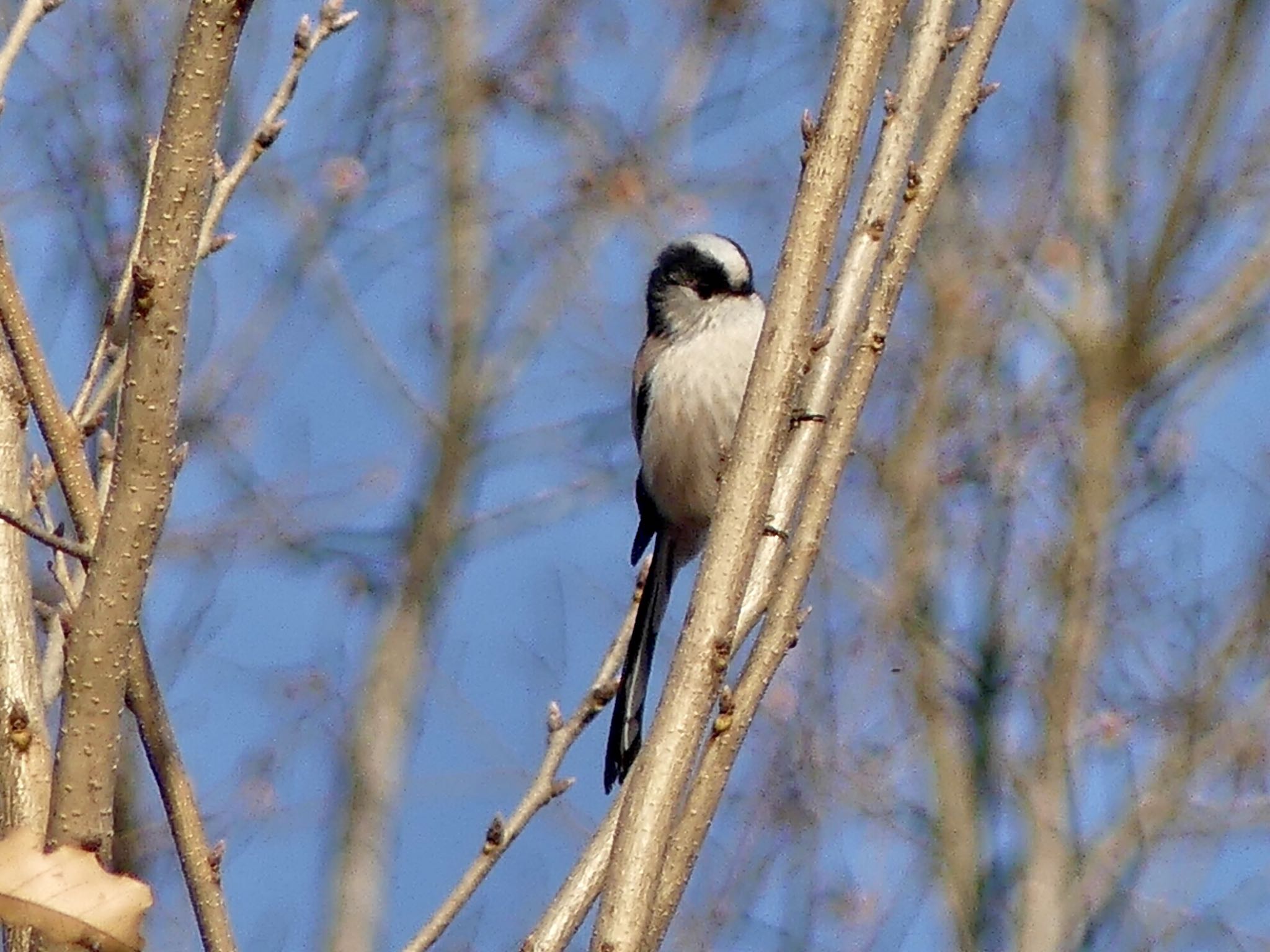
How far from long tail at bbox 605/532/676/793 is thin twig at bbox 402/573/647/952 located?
58cm

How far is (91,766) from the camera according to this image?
127cm

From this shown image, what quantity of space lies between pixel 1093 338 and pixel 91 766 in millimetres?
6088

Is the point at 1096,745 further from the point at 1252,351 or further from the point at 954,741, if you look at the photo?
the point at 1252,351

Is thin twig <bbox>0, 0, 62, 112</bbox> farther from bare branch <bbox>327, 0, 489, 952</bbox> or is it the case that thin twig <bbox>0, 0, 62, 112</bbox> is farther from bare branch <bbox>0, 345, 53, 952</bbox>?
bare branch <bbox>327, 0, 489, 952</bbox>

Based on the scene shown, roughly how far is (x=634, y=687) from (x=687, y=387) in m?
0.87

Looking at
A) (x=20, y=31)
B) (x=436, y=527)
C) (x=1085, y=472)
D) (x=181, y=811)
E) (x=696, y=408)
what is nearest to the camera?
(x=181, y=811)

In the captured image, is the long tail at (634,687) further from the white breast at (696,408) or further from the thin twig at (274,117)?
the thin twig at (274,117)

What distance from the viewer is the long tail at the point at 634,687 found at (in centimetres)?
281

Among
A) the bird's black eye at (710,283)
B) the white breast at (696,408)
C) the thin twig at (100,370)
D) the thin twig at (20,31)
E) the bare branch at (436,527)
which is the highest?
the bare branch at (436,527)

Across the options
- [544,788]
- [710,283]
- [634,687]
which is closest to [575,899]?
[544,788]

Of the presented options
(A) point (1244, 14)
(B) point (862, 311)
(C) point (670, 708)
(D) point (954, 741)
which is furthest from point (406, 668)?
(C) point (670, 708)

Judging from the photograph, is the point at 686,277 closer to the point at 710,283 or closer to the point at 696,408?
the point at 710,283

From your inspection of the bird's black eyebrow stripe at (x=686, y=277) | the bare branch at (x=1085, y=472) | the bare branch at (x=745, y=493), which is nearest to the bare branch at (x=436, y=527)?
the bare branch at (x=1085, y=472)

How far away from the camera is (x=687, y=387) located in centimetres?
370
